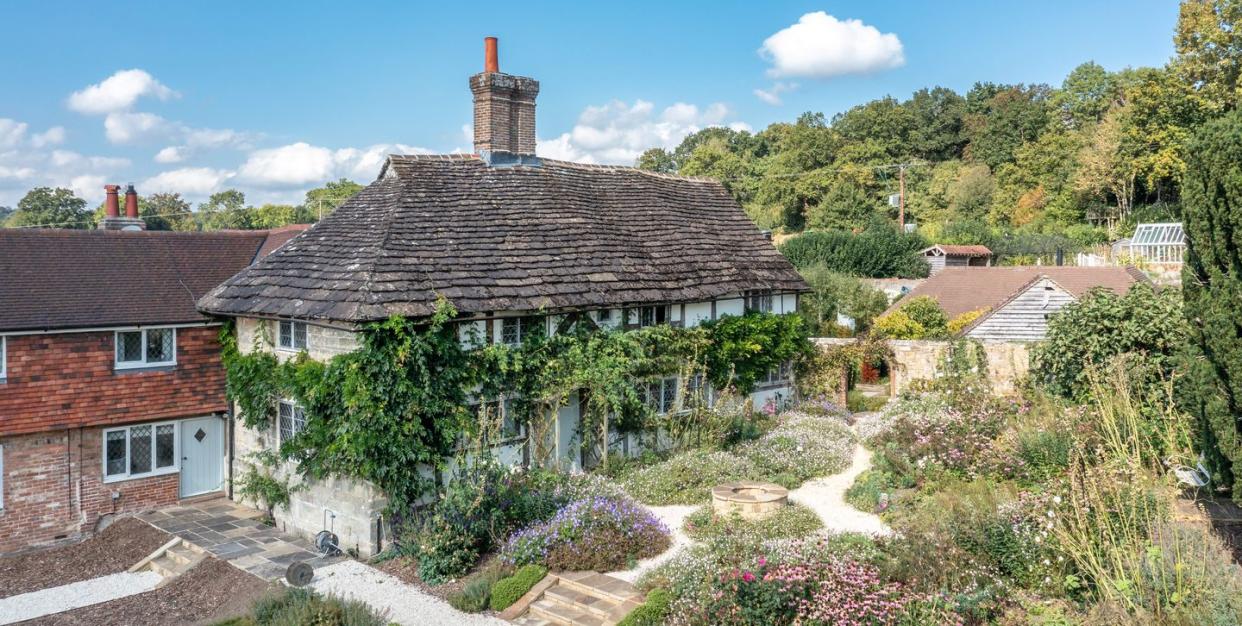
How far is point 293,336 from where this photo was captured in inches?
605

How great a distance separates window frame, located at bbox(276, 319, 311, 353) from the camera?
14953 millimetres

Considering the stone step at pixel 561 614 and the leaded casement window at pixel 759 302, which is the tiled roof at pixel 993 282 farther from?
the stone step at pixel 561 614

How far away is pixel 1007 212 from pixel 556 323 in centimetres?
5002

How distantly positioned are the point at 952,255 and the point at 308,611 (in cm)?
4356

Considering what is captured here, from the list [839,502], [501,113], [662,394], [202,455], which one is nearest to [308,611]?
[839,502]

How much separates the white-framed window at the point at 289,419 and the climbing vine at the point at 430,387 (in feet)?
0.82

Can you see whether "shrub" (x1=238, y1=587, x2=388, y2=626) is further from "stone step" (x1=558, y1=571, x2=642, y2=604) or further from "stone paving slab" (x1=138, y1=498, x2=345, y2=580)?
"stone step" (x1=558, y1=571, x2=642, y2=604)

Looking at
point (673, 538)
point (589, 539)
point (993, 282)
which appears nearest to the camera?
point (589, 539)

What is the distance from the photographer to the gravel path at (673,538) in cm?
1187

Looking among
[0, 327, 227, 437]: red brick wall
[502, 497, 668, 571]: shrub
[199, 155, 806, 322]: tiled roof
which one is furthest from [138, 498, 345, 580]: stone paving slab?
[199, 155, 806, 322]: tiled roof

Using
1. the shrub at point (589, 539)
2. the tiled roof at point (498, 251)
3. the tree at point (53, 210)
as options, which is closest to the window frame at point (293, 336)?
the tiled roof at point (498, 251)

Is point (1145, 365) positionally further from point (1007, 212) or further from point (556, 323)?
point (1007, 212)

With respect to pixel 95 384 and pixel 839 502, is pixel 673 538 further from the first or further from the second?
pixel 95 384

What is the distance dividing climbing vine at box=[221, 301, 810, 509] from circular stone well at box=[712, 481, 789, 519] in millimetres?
3234
